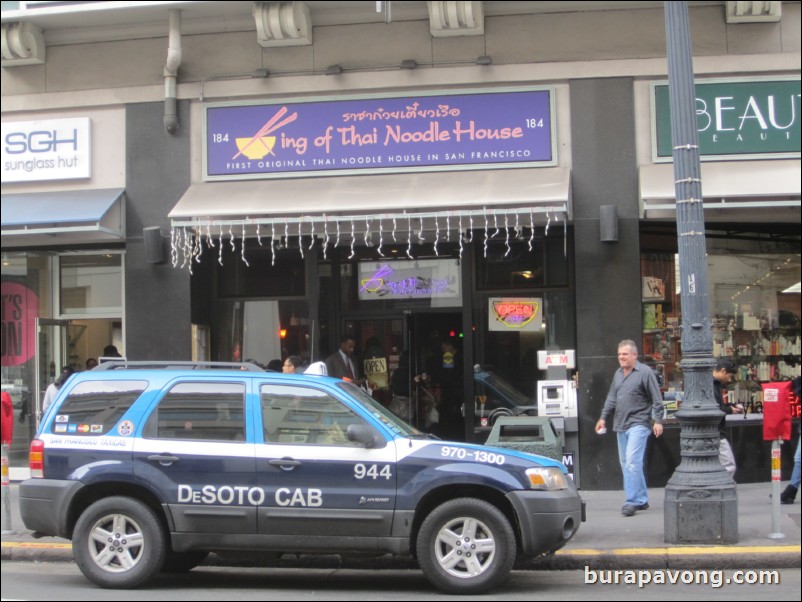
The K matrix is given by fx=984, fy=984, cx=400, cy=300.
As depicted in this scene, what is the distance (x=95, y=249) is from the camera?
14.2 meters

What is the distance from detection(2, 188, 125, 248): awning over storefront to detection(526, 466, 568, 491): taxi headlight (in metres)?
7.66

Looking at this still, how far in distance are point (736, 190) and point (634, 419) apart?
3.38 m

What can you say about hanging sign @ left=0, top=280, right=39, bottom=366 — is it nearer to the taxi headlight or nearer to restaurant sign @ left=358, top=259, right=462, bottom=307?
restaurant sign @ left=358, top=259, right=462, bottom=307

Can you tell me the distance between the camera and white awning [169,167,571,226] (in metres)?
12.1

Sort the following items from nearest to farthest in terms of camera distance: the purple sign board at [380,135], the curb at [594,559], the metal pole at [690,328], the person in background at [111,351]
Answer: the curb at [594,559], the metal pole at [690,328], the purple sign board at [380,135], the person in background at [111,351]

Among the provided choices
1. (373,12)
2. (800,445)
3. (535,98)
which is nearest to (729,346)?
(800,445)

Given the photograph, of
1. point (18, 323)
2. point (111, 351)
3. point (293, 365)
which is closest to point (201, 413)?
point (293, 365)

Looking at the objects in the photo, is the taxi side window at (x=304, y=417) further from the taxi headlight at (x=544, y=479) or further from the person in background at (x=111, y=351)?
the person in background at (x=111, y=351)

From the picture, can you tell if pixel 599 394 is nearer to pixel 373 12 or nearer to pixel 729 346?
→ pixel 729 346

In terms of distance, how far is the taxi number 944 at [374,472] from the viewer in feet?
25.0

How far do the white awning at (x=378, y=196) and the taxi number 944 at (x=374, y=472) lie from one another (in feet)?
16.6

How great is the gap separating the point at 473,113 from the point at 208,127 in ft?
12.1

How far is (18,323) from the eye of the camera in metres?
14.7

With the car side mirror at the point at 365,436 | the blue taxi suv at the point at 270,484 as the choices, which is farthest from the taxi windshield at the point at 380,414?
the car side mirror at the point at 365,436
